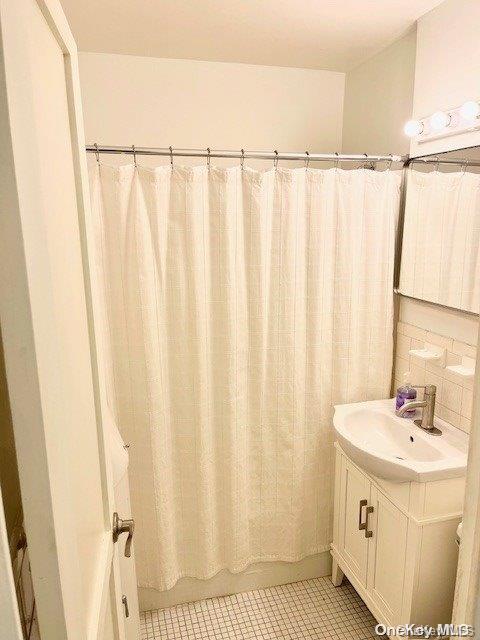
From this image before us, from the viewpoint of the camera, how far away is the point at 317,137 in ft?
7.99

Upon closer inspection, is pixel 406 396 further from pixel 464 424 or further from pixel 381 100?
→ pixel 381 100

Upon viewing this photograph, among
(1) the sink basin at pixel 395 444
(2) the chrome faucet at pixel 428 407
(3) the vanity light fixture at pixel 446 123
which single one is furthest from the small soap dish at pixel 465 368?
(3) the vanity light fixture at pixel 446 123

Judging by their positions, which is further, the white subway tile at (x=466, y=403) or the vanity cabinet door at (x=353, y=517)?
the vanity cabinet door at (x=353, y=517)

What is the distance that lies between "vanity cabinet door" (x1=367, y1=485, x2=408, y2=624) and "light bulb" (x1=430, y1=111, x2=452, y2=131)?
1.45 m

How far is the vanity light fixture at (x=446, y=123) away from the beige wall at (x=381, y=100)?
5.1 inches

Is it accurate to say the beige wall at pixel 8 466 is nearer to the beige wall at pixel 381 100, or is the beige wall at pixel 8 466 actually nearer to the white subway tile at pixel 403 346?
the white subway tile at pixel 403 346

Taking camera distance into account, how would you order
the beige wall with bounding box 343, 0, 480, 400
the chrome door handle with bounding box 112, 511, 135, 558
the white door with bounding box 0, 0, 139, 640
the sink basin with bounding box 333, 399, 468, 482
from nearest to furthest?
the white door with bounding box 0, 0, 139, 640 < the chrome door handle with bounding box 112, 511, 135, 558 < the sink basin with bounding box 333, 399, 468, 482 < the beige wall with bounding box 343, 0, 480, 400

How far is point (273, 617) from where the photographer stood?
200 cm

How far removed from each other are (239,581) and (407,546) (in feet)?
3.21

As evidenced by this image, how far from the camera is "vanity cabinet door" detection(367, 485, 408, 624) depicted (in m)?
1.59

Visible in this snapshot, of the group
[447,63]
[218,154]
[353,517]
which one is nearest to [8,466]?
[218,154]

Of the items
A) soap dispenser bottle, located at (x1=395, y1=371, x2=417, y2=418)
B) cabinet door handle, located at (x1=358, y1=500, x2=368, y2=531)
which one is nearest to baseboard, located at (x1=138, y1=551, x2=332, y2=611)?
cabinet door handle, located at (x1=358, y1=500, x2=368, y2=531)

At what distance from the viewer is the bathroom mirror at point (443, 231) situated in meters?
1.63

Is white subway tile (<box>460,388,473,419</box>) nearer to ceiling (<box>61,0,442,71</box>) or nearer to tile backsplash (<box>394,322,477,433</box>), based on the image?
tile backsplash (<box>394,322,477,433</box>)
